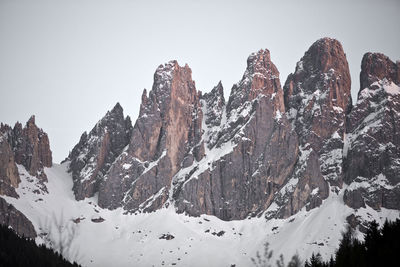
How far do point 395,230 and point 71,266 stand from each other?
8254cm

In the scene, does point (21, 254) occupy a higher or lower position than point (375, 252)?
higher

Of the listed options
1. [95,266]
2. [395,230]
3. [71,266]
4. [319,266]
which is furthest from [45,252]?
[395,230]

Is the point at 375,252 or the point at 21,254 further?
the point at 21,254

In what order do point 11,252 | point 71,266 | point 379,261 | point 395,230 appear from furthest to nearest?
point 71,266 → point 11,252 → point 395,230 → point 379,261

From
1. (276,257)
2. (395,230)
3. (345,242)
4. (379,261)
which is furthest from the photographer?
(276,257)

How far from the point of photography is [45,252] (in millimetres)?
139125

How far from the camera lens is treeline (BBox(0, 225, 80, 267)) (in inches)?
4764

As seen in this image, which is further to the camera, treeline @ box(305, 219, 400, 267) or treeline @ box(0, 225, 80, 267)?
treeline @ box(0, 225, 80, 267)

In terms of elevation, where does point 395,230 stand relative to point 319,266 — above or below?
above

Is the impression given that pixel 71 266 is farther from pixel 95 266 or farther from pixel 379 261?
pixel 379 261

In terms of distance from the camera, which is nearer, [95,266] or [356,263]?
[356,263]

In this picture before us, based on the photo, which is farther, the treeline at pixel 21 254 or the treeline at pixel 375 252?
the treeline at pixel 21 254

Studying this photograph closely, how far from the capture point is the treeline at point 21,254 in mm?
121006

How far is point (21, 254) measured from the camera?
415 ft
